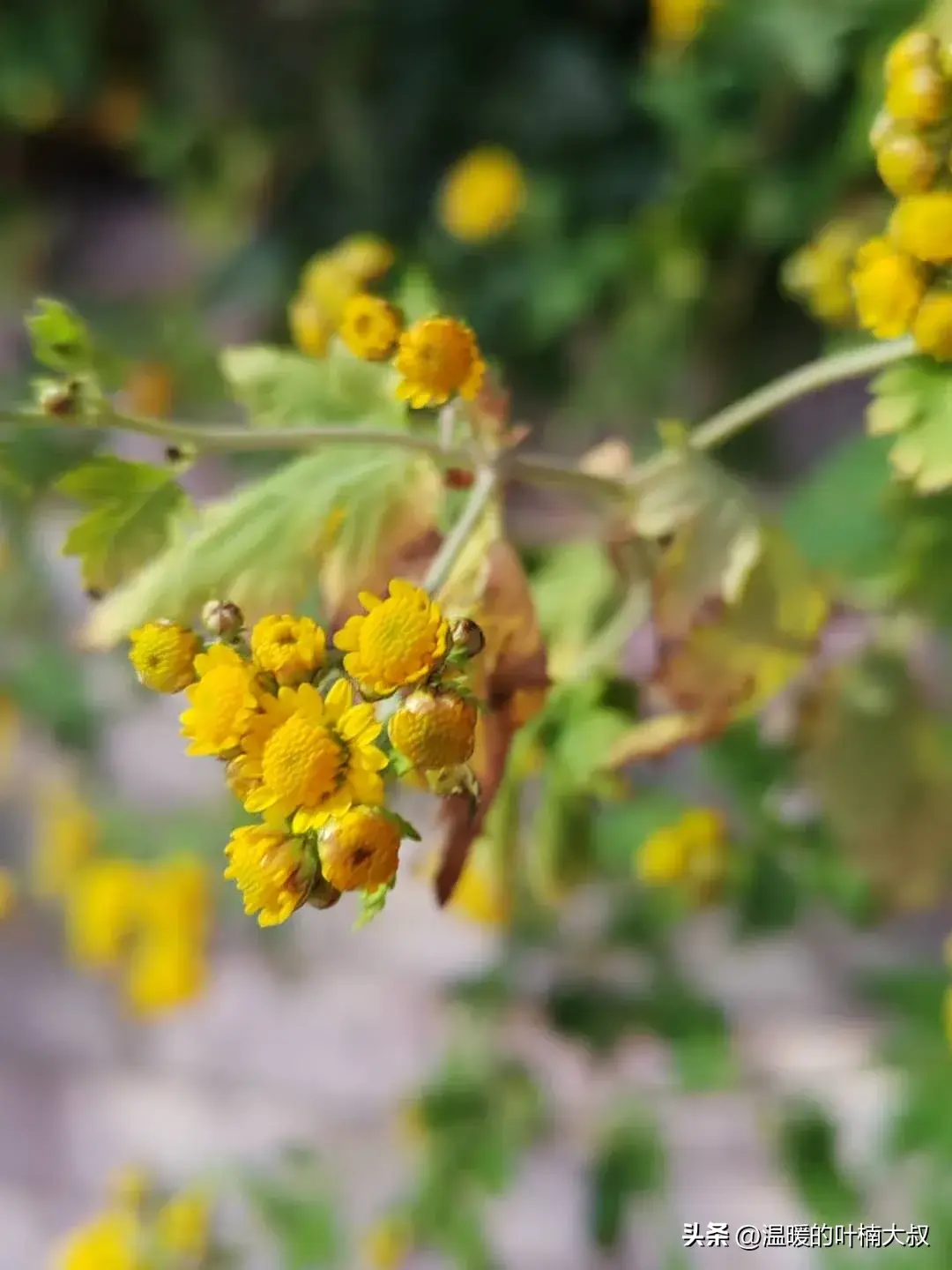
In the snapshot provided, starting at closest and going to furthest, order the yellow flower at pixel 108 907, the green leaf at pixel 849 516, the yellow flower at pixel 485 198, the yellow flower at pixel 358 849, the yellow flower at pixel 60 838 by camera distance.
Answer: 1. the yellow flower at pixel 358 849
2. the green leaf at pixel 849 516
3. the yellow flower at pixel 485 198
4. the yellow flower at pixel 108 907
5. the yellow flower at pixel 60 838

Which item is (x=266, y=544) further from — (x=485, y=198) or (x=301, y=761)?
(x=485, y=198)

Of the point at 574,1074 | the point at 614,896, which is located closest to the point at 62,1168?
the point at 574,1074

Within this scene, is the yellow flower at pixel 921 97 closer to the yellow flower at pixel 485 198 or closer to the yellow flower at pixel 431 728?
the yellow flower at pixel 431 728

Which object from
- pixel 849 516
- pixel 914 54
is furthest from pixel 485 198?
pixel 914 54

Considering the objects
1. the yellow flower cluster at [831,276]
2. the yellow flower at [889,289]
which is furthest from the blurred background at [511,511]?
the yellow flower at [889,289]

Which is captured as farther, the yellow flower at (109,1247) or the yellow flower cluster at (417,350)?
the yellow flower at (109,1247)

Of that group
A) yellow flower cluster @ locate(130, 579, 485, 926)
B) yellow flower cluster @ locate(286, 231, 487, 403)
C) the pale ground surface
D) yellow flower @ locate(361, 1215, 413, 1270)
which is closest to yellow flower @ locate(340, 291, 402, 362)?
yellow flower cluster @ locate(286, 231, 487, 403)
